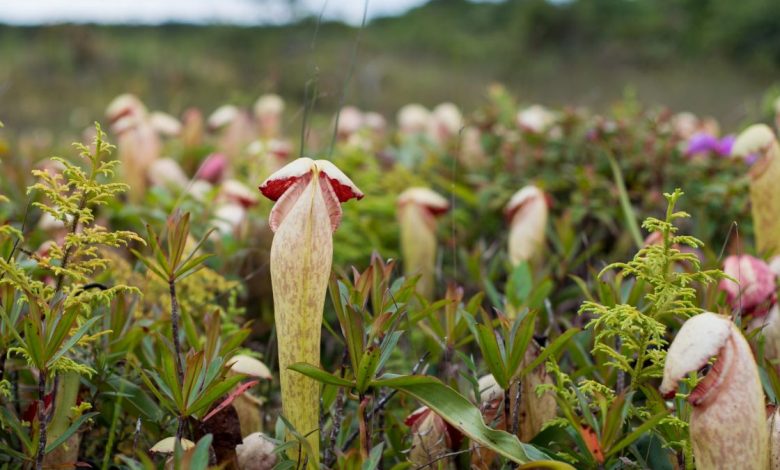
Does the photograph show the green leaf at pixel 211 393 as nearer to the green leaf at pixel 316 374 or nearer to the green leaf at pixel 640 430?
the green leaf at pixel 316 374

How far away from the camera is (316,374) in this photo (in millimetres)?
921

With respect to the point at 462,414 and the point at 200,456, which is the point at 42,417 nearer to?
the point at 200,456

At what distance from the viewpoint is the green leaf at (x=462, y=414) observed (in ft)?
2.90

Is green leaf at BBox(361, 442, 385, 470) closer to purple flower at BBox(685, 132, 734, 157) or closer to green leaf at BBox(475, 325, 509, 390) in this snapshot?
green leaf at BBox(475, 325, 509, 390)

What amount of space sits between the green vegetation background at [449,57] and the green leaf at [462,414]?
987 centimetres

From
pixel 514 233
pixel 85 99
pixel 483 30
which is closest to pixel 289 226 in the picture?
pixel 514 233

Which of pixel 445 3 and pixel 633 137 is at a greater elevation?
pixel 445 3

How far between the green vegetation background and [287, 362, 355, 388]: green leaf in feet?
32.4

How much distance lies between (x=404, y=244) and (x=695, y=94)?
11553 mm

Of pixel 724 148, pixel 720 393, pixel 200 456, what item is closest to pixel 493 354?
pixel 720 393

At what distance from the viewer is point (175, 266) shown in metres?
1.02

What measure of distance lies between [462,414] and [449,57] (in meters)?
20.2

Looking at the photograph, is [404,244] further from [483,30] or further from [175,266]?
[483,30]

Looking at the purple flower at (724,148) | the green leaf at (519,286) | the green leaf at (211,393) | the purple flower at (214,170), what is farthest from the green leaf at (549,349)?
the purple flower at (214,170)
